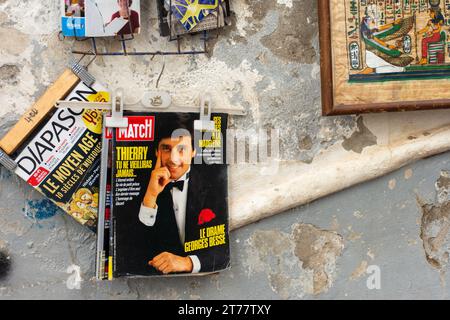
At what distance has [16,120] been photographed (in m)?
2.07

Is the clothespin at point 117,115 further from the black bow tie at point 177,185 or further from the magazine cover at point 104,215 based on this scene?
the black bow tie at point 177,185

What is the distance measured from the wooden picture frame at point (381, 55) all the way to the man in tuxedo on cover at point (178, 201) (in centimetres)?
52

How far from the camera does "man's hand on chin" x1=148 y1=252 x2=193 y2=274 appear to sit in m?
2.11

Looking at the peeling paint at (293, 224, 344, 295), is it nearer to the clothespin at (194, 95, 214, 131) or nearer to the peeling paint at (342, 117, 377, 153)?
the peeling paint at (342, 117, 377, 153)

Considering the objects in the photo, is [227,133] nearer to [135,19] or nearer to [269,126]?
[269,126]

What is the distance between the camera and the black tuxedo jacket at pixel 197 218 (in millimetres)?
2100

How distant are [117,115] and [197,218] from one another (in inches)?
18.5

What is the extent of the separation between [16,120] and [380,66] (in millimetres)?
1316

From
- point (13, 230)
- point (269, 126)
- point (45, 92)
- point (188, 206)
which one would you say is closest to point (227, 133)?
point (269, 126)

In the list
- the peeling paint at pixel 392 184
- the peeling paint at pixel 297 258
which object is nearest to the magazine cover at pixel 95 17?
the peeling paint at pixel 297 258

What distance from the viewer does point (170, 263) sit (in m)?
2.12

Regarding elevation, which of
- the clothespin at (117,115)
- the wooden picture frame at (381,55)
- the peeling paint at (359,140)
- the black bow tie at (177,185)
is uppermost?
the wooden picture frame at (381,55)

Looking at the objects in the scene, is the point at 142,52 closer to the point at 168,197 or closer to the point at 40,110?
the point at 40,110

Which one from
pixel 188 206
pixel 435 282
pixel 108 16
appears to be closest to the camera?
pixel 108 16
